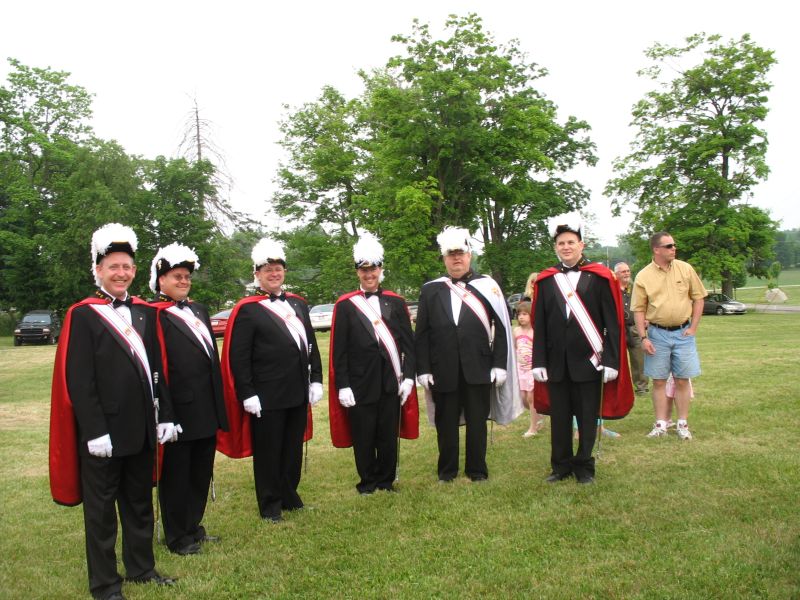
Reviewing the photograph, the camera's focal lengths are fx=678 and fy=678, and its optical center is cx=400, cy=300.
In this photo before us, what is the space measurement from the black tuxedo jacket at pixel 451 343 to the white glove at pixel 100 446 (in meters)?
2.63

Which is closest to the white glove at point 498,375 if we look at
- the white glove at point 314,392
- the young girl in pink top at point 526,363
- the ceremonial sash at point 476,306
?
the ceremonial sash at point 476,306

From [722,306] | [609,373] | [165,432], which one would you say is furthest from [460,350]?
[722,306]

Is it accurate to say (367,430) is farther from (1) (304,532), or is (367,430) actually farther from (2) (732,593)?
(2) (732,593)

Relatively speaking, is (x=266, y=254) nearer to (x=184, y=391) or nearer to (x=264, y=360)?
(x=264, y=360)

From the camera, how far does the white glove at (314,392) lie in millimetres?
5090

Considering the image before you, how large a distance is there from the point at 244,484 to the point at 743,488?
4003 millimetres

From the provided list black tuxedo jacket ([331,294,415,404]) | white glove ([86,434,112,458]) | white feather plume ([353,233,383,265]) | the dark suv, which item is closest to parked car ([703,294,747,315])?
the dark suv

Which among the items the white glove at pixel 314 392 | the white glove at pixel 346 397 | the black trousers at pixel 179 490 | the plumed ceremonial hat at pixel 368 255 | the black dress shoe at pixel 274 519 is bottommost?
the black dress shoe at pixel 274 519

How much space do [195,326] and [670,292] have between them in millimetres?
4418

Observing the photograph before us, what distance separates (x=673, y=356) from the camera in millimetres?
6477

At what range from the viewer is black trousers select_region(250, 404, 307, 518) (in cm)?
492

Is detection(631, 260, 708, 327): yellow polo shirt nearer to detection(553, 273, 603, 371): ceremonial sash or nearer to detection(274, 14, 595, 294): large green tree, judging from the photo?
detection(553, 273, 603, 371): ceremonial sash

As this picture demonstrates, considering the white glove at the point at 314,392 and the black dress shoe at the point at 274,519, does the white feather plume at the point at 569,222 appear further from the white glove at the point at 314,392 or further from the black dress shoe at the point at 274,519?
the black dress shoe at the point at 274,519

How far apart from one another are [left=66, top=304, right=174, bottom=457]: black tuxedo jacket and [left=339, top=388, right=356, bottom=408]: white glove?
5.61 feet
